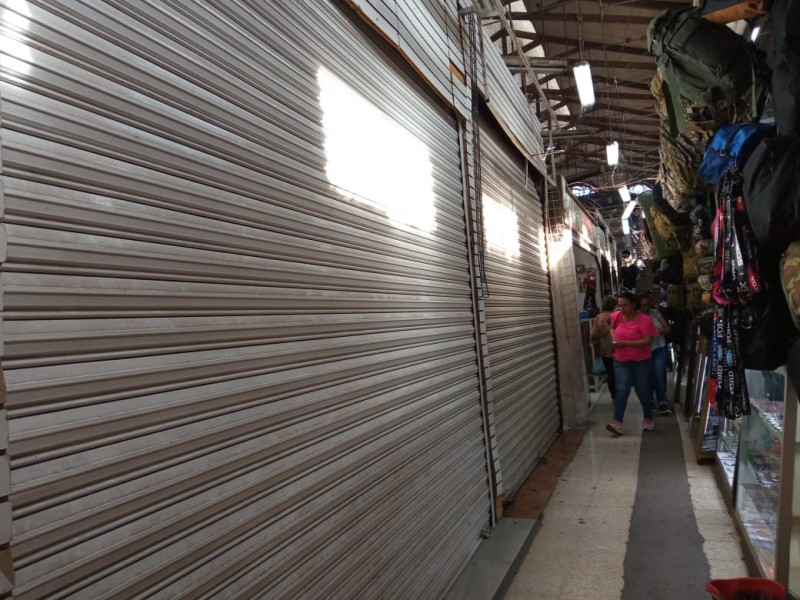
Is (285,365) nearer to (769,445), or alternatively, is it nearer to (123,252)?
(123,252)

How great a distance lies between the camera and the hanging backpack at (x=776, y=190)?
95.3 inches

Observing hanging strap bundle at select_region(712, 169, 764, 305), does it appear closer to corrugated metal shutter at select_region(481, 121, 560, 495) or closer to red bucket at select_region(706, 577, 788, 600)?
red bucket at select_region(706, 577, 788, 600)

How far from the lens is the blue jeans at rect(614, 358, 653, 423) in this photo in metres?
7.14

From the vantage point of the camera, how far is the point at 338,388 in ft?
7.98

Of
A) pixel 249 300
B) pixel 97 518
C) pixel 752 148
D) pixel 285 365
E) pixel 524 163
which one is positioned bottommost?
pixel 97 518

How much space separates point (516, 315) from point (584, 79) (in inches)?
133

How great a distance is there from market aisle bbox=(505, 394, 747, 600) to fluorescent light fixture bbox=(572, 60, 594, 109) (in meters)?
4.68

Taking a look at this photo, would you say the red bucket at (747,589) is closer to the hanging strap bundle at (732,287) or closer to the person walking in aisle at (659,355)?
the hanging strap bundle at (732,287)

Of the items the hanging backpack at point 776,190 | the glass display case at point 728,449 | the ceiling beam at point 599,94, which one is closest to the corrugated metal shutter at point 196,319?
the hanging backpack at point 776,190

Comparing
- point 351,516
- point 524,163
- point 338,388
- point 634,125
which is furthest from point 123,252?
point 634,125

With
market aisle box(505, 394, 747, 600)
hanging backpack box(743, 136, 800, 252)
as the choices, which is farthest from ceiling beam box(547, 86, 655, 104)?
hanging backpack box(743, 136, 800, 252)

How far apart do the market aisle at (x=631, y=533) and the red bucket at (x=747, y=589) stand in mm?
881

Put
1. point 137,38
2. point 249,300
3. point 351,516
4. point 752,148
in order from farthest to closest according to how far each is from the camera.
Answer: point 752,148 < point 351,516 < point 249,300 < point 137,38

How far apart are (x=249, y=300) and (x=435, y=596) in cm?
224
